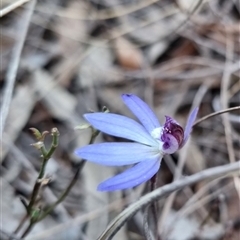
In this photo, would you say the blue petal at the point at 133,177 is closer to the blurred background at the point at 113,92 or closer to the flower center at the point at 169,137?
the flower center at the point at 169,137

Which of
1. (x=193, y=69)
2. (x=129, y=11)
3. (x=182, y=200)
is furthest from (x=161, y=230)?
(x=129, y=11)

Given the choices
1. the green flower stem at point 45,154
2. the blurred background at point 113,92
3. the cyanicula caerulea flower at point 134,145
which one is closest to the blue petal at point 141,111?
the cyanicula caerulea flower at point 134,145

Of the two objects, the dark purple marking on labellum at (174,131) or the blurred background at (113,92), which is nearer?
the dark purple marking on labellum at (174,131)

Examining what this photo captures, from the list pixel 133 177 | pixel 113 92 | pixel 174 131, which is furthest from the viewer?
pixel 113 92

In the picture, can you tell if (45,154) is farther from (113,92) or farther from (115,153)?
(113,92)

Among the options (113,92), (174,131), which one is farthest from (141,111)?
(113,92)
